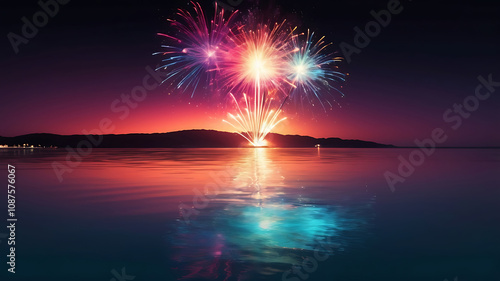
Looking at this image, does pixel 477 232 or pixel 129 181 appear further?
pixel 129 181

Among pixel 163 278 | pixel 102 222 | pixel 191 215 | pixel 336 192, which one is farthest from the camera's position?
pixel 336 192

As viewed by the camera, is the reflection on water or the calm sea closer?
the calm sea

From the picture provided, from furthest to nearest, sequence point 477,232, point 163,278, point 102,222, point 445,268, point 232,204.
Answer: point 232,204, point 102,222, point 477,232, point 445,268, point 163,278

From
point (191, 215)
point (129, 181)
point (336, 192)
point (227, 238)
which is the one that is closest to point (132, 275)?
point (227, 238)

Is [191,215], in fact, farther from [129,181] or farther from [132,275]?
[129,181]

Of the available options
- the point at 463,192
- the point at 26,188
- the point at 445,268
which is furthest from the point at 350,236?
the point at 26,188

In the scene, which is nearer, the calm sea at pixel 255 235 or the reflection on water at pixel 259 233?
the calm sea at pixel 255 235

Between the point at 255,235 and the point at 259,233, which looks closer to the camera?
the point at 255,235
